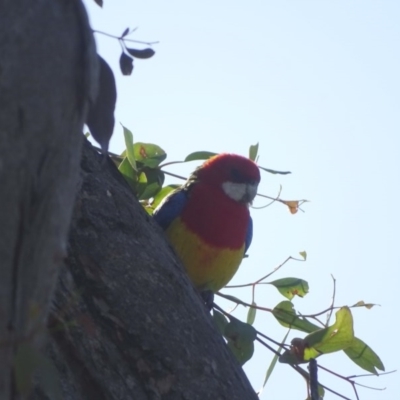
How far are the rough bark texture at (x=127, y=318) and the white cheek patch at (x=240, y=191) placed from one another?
176 centimetres

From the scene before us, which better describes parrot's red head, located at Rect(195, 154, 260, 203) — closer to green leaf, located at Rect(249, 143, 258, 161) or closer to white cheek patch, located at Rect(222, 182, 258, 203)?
white cheek patch, located at Rect(222, 182, 258, 203)

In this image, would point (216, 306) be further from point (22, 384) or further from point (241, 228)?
point (22, 384)

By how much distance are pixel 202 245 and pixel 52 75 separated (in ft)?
9.09

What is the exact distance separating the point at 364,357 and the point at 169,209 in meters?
1.13

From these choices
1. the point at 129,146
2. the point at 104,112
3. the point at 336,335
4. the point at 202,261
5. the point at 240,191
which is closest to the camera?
the point at 104,112

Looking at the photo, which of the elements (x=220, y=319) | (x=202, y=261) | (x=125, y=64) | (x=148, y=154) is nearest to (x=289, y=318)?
(x=220, y=319)

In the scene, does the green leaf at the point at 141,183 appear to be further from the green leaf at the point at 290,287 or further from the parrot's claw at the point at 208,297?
the green leaf at the point at 290,287

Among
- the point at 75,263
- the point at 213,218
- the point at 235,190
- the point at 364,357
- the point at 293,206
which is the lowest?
the point at 75,263

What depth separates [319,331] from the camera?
2.65m

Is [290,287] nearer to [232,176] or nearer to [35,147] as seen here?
[232,176]

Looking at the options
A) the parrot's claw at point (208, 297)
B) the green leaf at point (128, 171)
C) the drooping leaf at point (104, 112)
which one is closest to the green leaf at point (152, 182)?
the green leaf at point (128, 171)

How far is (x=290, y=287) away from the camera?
10.6 ft

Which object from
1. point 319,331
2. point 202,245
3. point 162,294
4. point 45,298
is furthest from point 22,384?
point 202,245

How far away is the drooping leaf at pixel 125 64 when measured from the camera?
49.3 inches
